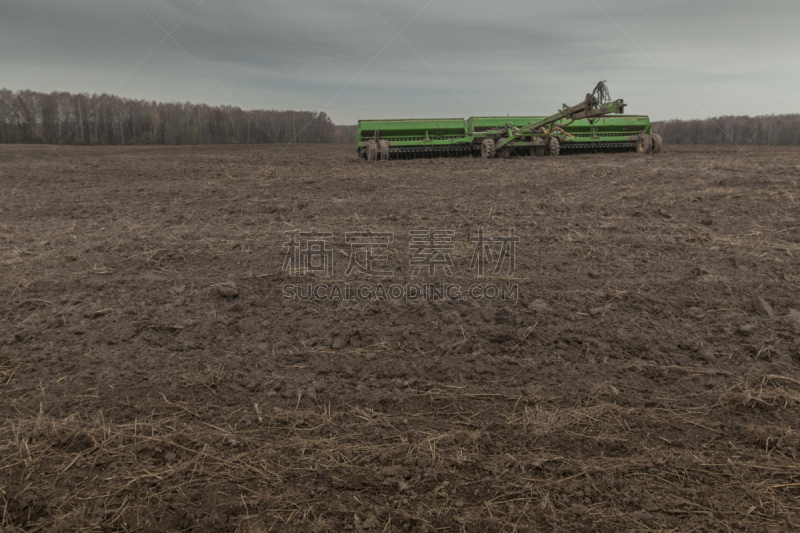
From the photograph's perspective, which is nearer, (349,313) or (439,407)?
(439,407)

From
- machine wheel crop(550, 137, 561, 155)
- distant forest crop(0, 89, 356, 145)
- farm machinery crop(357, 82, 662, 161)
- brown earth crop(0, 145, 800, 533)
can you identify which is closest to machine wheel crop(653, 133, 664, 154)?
farm machinery crop(357, 82, 662, 161)

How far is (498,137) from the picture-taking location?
1783 cm

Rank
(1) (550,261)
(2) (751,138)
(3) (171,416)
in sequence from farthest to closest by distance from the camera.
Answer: (2) (751,138), (1) (550,261), (3) (171,416)

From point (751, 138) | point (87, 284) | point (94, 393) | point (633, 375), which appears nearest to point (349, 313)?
point (94, 393)

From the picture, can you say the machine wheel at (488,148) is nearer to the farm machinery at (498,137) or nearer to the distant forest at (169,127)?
the farm machinery at (498,137)

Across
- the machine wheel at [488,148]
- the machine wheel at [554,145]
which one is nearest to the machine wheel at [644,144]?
the machine wheel at [554,145]

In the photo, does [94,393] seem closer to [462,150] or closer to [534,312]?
[534,312]

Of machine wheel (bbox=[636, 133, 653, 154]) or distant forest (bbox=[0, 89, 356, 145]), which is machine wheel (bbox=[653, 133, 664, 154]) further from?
distant forest (bbox=[0, 89, 356, 145])

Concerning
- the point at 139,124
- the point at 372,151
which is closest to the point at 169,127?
the point at 139,124

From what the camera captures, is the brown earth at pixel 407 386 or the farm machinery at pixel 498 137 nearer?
the brown earth at pixel 407 386

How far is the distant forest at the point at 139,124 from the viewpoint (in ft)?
174

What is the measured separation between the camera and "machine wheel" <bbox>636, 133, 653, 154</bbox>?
18.8 meters

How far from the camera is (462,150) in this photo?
18.3 metres

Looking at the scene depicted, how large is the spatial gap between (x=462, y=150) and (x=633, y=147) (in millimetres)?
7362
